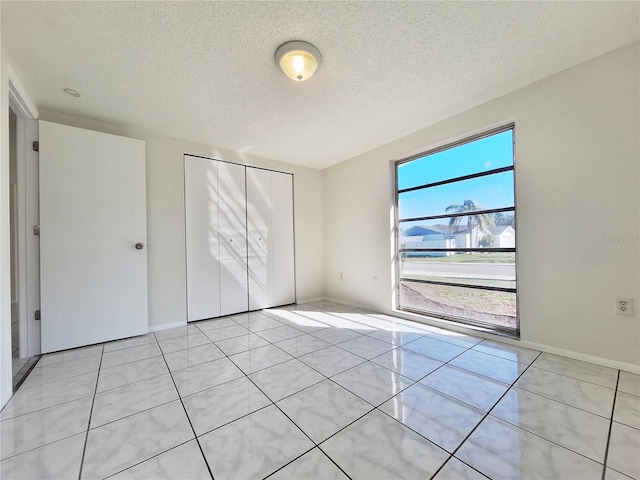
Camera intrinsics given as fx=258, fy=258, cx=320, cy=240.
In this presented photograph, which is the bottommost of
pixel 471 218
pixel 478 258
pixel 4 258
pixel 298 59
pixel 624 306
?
pixel 624 306

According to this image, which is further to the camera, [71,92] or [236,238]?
[236,238]

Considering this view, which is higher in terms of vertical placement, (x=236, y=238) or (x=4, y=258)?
(x=236, y=238)

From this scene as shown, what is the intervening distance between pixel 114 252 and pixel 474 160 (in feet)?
13.4

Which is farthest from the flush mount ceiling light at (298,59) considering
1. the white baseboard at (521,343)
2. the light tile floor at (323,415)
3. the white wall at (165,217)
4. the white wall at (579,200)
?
the white baseboard at (521,343)

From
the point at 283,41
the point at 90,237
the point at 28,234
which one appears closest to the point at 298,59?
the point at 283,41

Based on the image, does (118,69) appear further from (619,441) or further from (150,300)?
(619,441)

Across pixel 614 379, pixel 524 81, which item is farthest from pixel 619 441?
pixel 524 81

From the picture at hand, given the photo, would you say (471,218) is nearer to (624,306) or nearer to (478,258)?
(478,258)

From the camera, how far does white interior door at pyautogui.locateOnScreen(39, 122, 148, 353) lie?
2510mm

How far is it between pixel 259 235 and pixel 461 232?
2810mm

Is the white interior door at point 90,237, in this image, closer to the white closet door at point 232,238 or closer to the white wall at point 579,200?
the white closet door at point 232,238

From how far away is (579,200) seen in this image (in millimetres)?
2150

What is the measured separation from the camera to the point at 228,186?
3773mm

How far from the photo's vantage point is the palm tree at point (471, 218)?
2.78m
